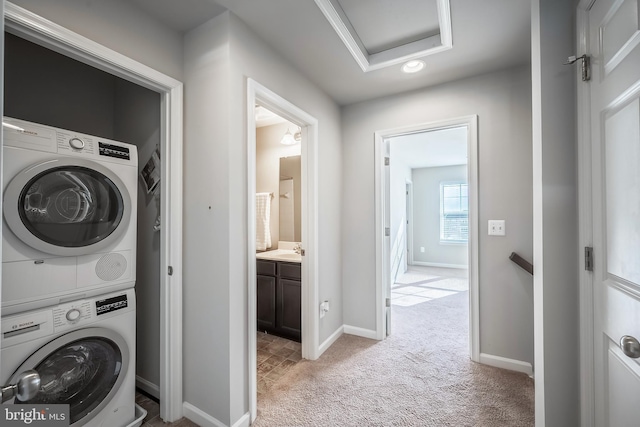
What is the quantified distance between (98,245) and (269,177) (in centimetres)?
218

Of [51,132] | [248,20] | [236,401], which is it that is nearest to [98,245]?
[51,132]

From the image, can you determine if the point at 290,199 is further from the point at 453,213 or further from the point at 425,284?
the point at 453,213

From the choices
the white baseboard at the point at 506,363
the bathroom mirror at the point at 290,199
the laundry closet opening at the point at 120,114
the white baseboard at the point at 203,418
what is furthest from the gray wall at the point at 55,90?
the white baseboard at the point at 506,363

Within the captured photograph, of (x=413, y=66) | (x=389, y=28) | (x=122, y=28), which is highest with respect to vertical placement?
(x=389, y=28)

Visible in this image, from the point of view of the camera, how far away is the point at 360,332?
9.03 ft

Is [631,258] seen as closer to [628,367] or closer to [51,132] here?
[628,367]

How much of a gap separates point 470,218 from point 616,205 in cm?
139

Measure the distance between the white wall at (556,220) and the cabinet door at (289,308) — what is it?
182 centimetres

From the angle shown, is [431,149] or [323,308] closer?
[323,308]

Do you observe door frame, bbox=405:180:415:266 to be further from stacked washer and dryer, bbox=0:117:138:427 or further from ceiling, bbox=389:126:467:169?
stacked washer and dryer, bbox=0:117:138:427

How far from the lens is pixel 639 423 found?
825 millimetres

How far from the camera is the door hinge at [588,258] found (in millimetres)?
1086

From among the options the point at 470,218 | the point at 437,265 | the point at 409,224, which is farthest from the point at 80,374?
the point at 437,265

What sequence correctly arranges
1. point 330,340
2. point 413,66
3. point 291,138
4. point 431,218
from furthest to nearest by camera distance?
point 431,218 < point 291,138 < point 330,340 < point 413,66
